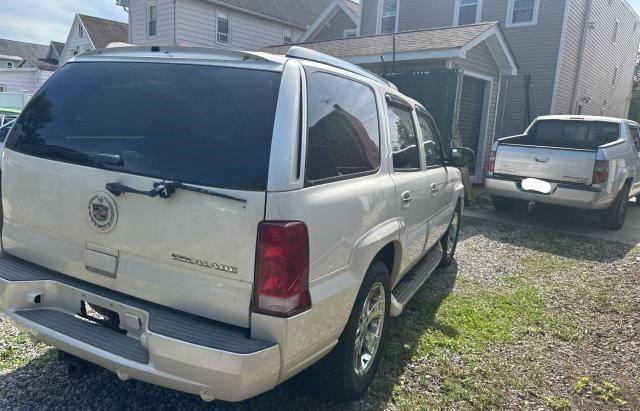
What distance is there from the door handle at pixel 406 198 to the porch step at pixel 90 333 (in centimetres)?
188

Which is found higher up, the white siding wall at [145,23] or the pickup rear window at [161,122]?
the white siding wall at [145,23]

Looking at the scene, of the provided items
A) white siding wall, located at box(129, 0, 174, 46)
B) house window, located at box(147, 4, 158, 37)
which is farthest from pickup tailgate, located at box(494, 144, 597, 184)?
house window, located at box(147, 4, 158, 37)

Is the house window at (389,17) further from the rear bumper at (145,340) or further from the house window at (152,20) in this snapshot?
the rear bumper at (145,340)

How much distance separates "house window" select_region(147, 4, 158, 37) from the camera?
67.1ft

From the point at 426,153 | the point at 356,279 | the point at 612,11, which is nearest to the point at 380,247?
the point at 356,279

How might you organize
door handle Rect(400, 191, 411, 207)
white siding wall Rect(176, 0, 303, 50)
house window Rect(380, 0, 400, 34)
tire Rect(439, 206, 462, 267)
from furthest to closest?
white siding wall Rect(176, 0, 303, 50)
house window Rect(380, 0, 400, 34)
tire Rect(439, 206, 462, 267)
door handle Rect(400, 191, 411, 207)

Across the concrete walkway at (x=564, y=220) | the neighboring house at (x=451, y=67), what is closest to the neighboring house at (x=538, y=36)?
the neighboring house at (x=451, y=67)

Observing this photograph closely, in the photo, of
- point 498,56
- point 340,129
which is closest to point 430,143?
point 340,129

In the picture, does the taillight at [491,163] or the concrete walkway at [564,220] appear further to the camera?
the taillight at [491,163]

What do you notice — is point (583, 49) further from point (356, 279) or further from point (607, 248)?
point (356, 279)

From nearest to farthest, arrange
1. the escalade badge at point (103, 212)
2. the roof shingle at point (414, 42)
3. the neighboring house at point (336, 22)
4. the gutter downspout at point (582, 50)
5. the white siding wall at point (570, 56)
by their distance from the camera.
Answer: the escalade badge at point (103, 212) < the roof shingle at point (414, 42) < the white siding wall at point (570, 56) < the gutter downspout at point (582, 50) < the neighboring house at point (336, 22)

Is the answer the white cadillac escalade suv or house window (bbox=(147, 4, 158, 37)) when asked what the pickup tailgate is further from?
house window (bbox=(147, 4, 158, 37))

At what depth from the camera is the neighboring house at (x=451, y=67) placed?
1029 cm

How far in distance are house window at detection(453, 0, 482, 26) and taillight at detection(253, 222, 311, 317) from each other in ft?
52.5
